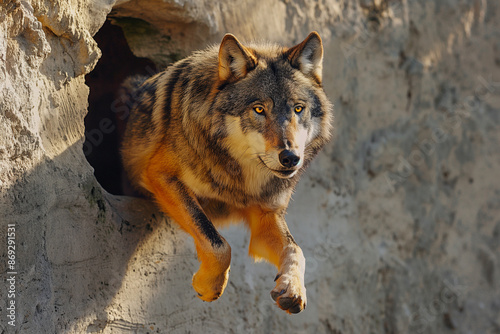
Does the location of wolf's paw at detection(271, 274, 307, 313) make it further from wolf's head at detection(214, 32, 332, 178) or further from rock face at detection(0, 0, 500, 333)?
rock face at detection(0, 0, 500, 333)

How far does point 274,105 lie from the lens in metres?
3.52

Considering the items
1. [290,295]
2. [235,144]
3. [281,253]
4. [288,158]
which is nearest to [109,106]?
[235,144]

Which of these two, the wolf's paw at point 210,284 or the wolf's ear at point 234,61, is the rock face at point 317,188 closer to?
the wolf's paw at point 210,284

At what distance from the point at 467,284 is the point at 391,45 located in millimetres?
3451

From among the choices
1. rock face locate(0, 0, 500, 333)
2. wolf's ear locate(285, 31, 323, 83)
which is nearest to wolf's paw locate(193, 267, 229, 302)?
rock face locate(0, 0, 500, 333)

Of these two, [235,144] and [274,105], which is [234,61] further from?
[235,144]

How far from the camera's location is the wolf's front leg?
316 centimetres

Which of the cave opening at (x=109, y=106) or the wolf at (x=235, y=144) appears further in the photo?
the cave opening at (x=109, y=106)

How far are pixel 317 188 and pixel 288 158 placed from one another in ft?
9.43

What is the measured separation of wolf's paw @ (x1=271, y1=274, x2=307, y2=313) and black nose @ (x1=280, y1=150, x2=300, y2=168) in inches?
27.6

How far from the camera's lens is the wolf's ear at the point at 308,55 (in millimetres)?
3771

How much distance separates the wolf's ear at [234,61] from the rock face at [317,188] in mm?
967

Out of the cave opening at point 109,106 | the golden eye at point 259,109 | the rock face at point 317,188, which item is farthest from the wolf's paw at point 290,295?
the cave opening at point 109,106

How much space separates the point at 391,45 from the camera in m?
6.67
